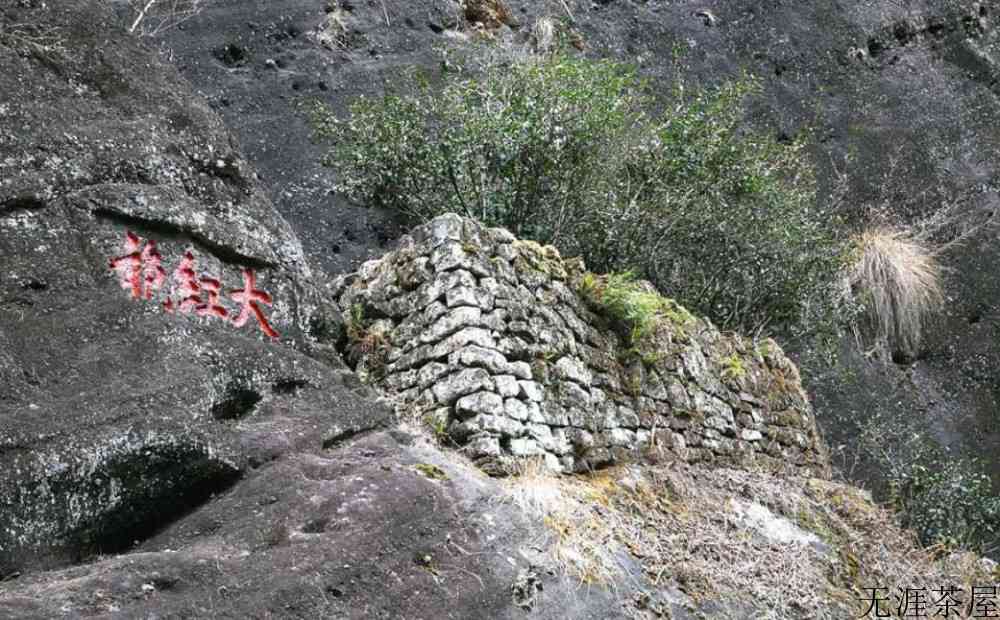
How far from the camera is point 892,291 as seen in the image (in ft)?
39.3

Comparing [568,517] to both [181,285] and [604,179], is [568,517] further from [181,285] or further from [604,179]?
[604,179]

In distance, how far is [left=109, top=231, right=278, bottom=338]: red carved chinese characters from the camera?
178 inches

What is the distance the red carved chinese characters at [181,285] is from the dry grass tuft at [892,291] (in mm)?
8409

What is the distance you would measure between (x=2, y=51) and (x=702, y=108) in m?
6.00

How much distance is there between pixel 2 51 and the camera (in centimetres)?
480

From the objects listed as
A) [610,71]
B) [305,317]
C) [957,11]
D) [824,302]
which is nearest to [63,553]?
[305,317]

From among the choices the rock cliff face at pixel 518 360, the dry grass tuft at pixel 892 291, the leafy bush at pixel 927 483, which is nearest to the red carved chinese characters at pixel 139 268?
the rock cliff face at pixel 518 360

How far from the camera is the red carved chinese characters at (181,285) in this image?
4.52m

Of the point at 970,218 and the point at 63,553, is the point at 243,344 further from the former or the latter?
the point at 970,218

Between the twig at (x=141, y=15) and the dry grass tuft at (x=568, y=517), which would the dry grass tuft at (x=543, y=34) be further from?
the dry grass tuft at (x=568, y=517)

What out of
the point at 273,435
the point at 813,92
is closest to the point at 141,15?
the point at 273,435

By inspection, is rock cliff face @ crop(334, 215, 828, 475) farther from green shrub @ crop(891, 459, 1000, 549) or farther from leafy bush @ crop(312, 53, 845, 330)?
green shrub @ crop(891, 459, 1000, 549)

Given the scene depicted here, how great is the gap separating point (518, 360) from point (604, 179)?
297 centimetres

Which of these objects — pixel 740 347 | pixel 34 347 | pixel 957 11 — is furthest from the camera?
pixel 957 11
